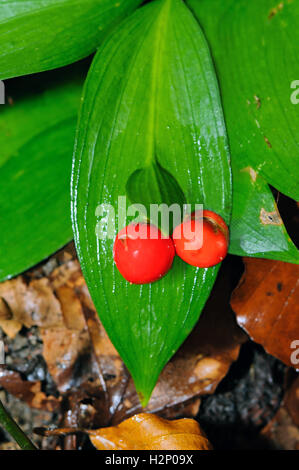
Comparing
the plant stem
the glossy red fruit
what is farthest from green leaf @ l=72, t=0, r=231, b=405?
the plant stem

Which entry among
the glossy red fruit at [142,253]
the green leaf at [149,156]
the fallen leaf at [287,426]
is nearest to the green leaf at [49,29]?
the green leaf at [149,156]

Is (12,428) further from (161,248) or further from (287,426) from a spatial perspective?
(287,426)

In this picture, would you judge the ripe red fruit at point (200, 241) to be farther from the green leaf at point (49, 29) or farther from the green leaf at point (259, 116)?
the green leaf at point (49, 29)

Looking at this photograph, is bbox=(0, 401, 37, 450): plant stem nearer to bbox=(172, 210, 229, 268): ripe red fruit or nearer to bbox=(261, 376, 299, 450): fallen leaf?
bbox=(172, 210, 229, 268): ripe red fruit
